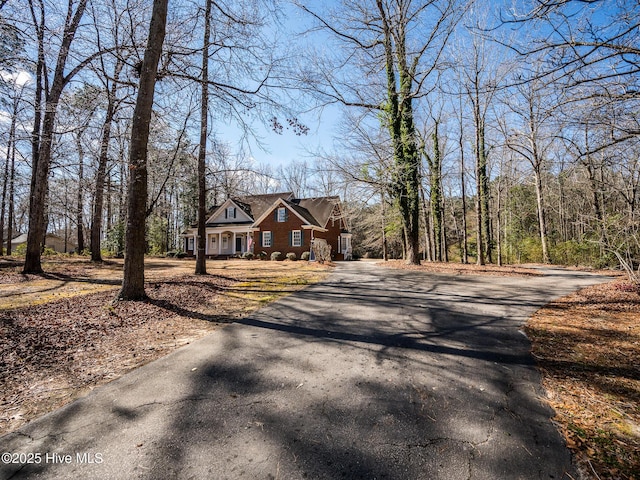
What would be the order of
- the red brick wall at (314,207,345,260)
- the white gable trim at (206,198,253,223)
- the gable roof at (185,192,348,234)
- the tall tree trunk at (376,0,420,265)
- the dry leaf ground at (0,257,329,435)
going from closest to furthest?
the dry leaf ground at (0,257,329,435) < the tall tree trunk at (376,0,420,265) < the gable roof at (185,192,348,234) < the red brick wall at (314,207,345,260) < the white gable trim at (206,198,253,223)

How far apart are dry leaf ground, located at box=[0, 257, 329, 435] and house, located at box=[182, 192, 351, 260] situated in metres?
16.4

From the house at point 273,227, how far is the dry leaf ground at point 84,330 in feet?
53.9

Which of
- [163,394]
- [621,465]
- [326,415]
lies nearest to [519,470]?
[621,465]

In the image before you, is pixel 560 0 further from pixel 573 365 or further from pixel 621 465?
pixel 621 465

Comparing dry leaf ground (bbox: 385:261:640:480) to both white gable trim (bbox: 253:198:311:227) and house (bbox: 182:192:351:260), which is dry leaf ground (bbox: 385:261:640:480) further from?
white gable trim (bbox: 253:198:311:227)

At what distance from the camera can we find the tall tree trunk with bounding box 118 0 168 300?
20.7ft

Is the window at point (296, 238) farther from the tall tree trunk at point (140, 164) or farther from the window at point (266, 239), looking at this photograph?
the tall tree trunk at point (140, 164)

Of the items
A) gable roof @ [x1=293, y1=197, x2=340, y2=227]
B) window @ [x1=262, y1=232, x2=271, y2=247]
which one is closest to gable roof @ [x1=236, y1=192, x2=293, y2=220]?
A: gable roof @ [x1=293, y1=197, x2=340, y2=227]

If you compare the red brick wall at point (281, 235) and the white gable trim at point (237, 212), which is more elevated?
the white gable trim at point (237, 212)

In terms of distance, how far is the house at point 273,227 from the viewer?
25.9 meters

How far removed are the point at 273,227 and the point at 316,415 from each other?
24.5m

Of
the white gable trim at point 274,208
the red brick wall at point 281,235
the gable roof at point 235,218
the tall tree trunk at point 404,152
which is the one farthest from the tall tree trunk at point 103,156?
the gable roof at point 235,218

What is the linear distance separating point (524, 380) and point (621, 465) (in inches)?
50.4

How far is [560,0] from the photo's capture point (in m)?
4.04
